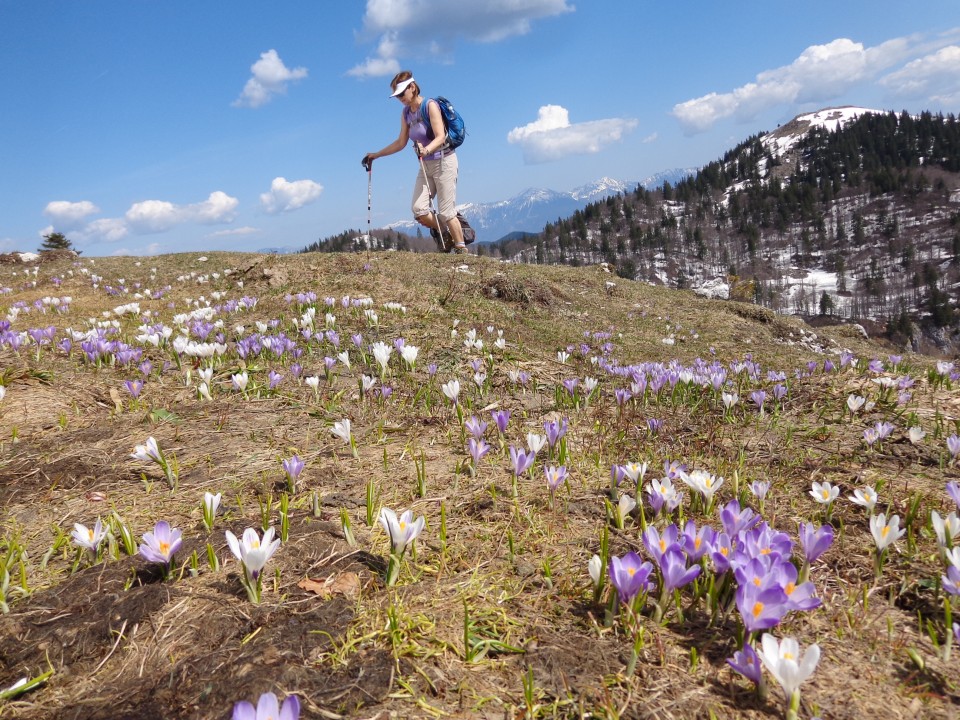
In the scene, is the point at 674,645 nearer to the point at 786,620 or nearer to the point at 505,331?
the point at 786,620

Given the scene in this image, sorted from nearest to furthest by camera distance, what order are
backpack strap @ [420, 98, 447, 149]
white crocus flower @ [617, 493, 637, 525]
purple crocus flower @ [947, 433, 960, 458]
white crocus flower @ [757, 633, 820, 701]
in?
white crocus flower @ [757, 633, 820, 701]
white crocus flower @ [617, 493, 637, 525]
purple crocus flower @ [947, 433, 960, 458]
backpack strap @ [420, 98, 447, 149]

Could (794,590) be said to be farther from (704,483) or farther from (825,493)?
(825,493)

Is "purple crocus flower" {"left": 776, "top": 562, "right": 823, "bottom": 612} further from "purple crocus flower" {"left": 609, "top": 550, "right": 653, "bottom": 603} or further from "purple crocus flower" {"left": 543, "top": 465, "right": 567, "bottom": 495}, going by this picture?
"purple crocus flower" {"left": 543, "top": 465, "right": 567, "bottom": 495}

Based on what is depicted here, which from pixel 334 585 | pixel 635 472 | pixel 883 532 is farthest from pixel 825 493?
pixel 334 585

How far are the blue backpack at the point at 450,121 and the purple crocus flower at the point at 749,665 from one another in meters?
11.1

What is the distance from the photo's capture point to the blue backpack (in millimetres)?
10664

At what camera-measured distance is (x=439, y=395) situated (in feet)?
15.3

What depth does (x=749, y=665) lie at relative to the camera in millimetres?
1549

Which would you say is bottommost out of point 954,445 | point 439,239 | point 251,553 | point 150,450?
point 954,445

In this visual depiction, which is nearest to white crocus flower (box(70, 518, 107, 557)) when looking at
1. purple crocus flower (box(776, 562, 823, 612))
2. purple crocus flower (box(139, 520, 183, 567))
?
purple crocus flower (box(139, 520, 183, 567))

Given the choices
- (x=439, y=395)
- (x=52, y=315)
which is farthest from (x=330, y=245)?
(x=439, y=395)

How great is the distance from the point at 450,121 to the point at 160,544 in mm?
10592

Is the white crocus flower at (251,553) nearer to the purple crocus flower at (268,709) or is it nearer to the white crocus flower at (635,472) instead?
the purple crocus flower at (268,709)

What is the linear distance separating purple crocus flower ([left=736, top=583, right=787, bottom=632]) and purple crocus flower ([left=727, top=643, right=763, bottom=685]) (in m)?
0.14
